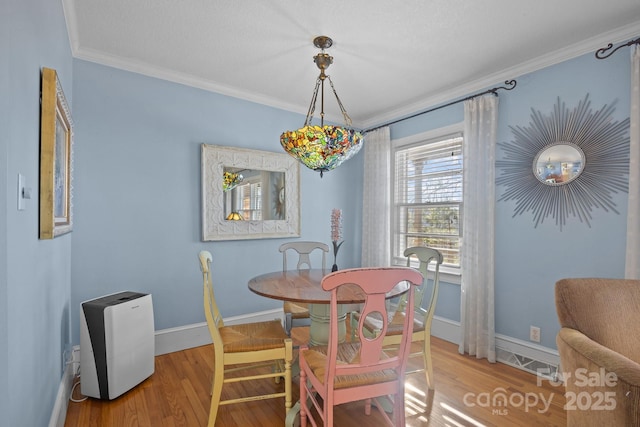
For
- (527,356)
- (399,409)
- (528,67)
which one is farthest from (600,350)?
(528,67)

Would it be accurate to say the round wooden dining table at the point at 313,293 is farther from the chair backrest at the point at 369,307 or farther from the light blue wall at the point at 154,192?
the light blue wall at the point at 154,192

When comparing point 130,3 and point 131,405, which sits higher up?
point 130,3

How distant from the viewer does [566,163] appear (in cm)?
243

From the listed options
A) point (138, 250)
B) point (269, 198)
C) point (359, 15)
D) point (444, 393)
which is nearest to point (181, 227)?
point (138, 250)

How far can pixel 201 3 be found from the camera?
1958 mm

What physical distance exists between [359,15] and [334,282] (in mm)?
1785

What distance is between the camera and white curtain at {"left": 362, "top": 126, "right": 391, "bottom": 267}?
12.8ft

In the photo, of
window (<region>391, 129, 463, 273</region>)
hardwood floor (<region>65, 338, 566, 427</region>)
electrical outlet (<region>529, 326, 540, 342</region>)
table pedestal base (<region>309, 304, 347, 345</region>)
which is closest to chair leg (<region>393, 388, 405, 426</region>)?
hardwood floor (<region>65, 338, 566, 427</region>)

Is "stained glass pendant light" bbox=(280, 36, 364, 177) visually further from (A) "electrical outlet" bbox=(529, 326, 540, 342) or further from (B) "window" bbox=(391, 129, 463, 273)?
(A) "electrical outlet" bbox=(529, 326, 540, 342)

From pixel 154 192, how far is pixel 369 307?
2.34 metres

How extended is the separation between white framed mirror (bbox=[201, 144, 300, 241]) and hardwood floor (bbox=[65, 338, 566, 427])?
1337 mm

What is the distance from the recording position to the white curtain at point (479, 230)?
9.18 ft

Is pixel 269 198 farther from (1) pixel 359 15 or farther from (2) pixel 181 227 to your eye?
(1) pixel 359 15

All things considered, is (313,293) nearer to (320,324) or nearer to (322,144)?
(320,324)
